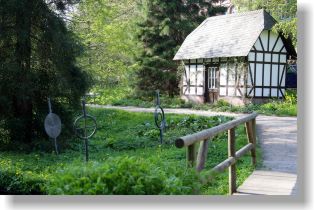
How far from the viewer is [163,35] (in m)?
11.3

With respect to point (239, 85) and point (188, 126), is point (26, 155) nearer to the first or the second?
point (188, 126)

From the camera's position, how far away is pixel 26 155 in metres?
7.66

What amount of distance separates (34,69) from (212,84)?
8279mm

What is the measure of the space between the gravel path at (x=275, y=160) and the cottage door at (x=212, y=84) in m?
4.38

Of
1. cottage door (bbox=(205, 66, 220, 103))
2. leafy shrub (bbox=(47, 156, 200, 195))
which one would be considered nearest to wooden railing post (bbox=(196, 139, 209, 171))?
leafy shrub (bbox=(47, 156, 200, 195))

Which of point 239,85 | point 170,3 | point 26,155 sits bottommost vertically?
point 26,155

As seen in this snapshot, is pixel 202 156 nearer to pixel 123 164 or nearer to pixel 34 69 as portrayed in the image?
pixel 123 164

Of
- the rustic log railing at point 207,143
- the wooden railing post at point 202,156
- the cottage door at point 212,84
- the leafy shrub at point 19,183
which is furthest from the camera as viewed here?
the cottage door at point 212,84

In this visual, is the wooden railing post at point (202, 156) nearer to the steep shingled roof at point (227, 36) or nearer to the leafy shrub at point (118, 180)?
the leafy shrub at point (118, 180)

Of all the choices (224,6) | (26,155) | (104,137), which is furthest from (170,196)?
(224,6)

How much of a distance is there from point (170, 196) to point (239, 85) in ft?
37.2

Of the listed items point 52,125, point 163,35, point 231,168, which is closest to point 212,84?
point 163,35

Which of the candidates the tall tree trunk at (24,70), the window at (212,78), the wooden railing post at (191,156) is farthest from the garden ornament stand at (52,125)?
the window at (212,78)

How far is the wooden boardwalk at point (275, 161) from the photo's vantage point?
4.76m
